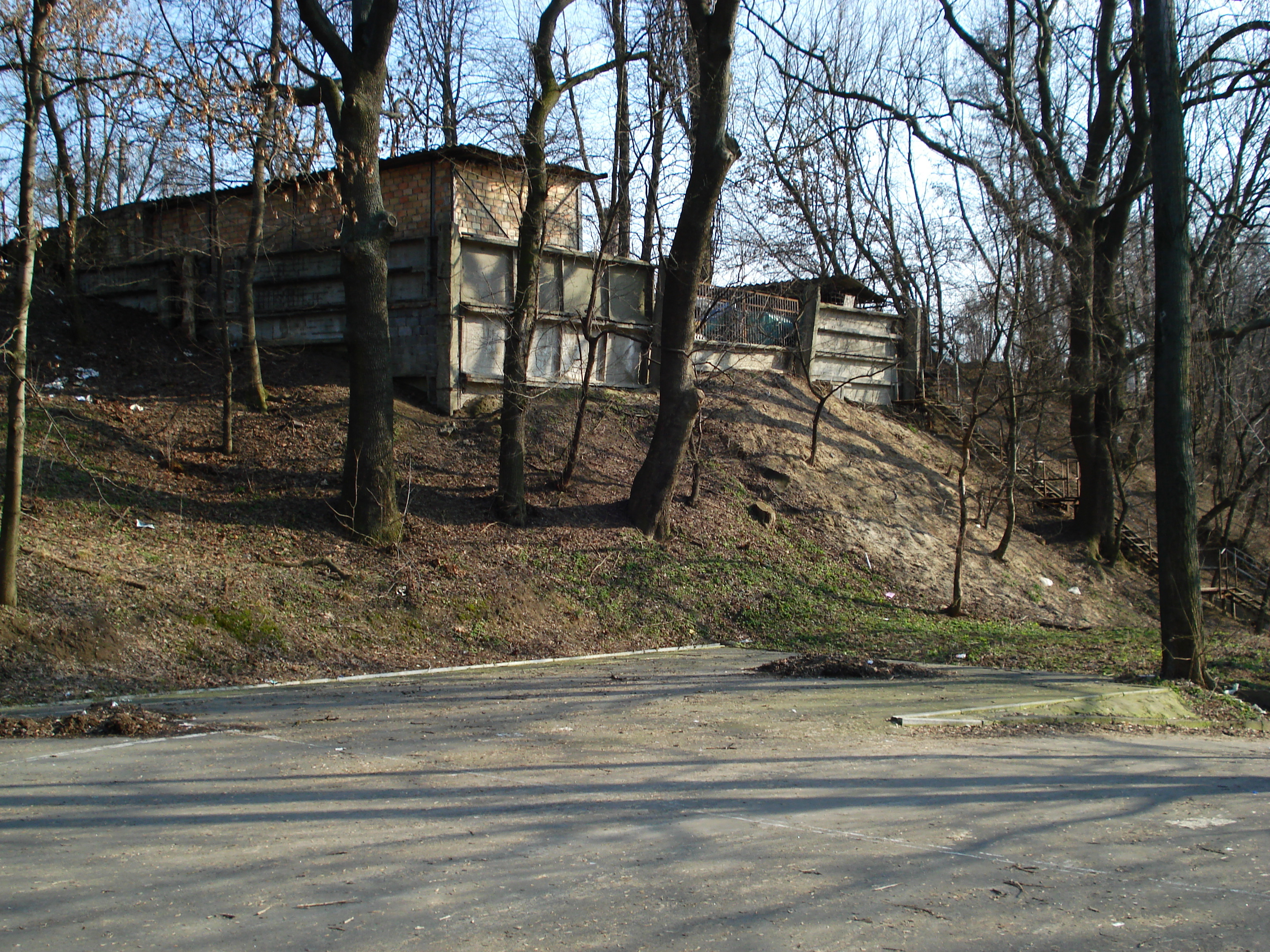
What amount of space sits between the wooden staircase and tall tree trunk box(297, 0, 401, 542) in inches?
507

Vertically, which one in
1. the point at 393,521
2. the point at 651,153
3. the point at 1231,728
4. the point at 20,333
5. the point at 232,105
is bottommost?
the point at 1231,728

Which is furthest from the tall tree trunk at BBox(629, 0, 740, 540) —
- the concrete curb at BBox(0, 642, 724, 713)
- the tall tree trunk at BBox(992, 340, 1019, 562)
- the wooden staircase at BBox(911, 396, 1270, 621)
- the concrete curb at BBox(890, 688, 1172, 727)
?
the wooden staircase at BBox(911, 396, 1270, 621)

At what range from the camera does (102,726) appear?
267 inches

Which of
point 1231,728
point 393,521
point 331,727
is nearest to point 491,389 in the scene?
point 393,521

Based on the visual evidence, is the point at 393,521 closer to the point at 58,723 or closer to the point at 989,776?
the point at 58,723

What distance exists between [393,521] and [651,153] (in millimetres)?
7947

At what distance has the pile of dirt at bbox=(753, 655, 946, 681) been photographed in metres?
10.4

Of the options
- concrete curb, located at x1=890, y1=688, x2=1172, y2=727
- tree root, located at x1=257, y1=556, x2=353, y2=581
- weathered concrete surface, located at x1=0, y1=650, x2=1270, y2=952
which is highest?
tree root, located at x1=257, y1=556, x2=353, y2=581

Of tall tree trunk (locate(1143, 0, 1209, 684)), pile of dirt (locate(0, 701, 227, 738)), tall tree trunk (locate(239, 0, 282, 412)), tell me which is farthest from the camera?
tall tree trunk (locate(239, 0, 282, 412))

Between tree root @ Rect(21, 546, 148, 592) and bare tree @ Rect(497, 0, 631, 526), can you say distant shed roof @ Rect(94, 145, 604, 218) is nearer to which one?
bare tree @ Rect(497, 0, 631, 526)

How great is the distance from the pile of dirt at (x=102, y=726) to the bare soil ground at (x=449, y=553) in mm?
1347

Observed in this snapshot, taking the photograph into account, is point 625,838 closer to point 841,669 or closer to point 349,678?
point 349,678

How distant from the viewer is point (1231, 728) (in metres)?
8.66

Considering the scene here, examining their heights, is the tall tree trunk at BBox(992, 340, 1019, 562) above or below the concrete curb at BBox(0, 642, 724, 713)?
Result: above
